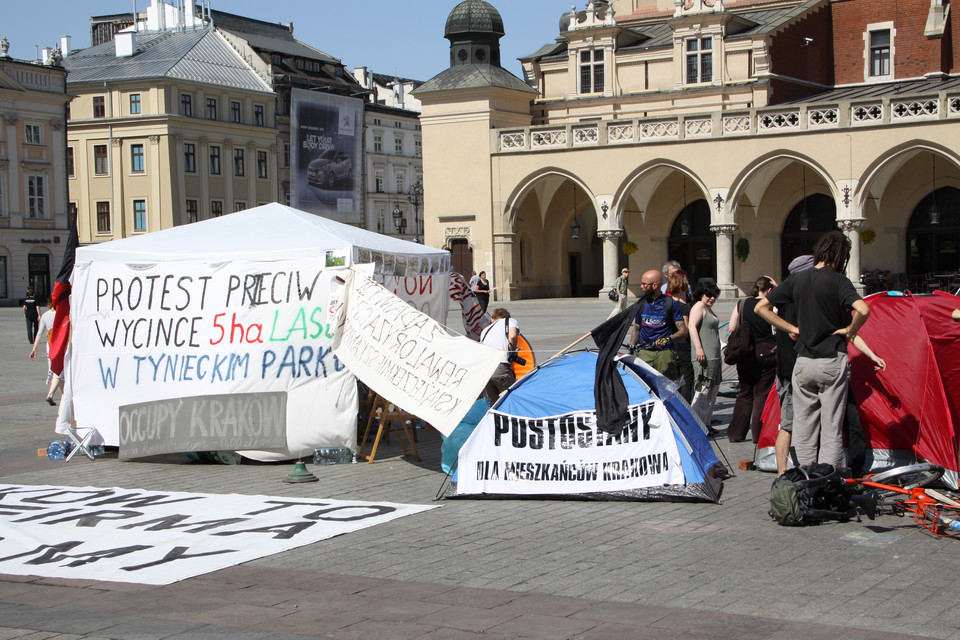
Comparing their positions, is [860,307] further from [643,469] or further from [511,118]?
[511,118]

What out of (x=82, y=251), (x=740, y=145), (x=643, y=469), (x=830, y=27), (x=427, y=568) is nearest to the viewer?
(x=427, y=568)

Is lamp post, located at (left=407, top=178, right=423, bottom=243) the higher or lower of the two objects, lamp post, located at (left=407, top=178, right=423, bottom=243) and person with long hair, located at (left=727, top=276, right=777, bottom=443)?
the higher

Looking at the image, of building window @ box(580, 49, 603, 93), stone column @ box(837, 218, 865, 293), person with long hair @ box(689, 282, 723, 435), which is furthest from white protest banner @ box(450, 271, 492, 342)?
building window @ box(580, 49, 603, 93)

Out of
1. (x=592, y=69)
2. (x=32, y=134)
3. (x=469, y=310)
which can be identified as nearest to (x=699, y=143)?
(x=592, y=69)

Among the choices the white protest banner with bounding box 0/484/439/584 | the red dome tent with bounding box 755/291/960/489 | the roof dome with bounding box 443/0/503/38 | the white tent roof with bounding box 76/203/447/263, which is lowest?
the white protest banner with bounding box 0/484/439/584

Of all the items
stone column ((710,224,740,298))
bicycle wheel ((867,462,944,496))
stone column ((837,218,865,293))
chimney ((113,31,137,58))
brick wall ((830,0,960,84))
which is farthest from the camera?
chimney ((113,31,137,58))

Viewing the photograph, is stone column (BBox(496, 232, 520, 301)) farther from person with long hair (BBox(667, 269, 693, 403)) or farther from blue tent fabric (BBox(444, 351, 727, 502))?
blue tent fabric (BBox(444, 351, 727, 502))

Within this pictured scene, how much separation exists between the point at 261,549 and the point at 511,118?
39.1 m

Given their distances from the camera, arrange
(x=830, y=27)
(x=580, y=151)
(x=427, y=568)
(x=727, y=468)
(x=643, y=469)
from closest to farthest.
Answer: (x=427, y=568)
(x=643, y=469)
(x=727, y=468)
(x=580, y=151)
(x=830, y=27)

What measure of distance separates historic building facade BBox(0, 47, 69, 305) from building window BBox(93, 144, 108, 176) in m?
6.18

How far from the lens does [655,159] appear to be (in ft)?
135

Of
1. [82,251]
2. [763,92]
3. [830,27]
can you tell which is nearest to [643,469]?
[82,251]

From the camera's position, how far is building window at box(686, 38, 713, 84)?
4253 cm

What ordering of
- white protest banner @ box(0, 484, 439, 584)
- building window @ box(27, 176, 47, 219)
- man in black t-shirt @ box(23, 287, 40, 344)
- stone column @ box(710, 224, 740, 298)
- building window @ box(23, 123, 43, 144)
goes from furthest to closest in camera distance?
building window @ box(27, 176, 47, 219)
building window @ box(23, 123, 43, 144)
stone column @ box(710, 224, 740, 298)
man in black t-shirt @ box(23, 287, 40, 344)
white protest banner @ box(0, 484, 439, 584)
